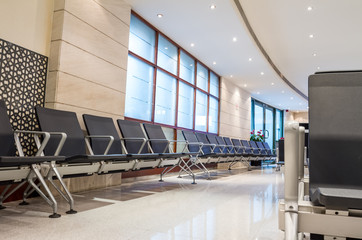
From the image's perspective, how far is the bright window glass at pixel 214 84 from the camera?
912 cm

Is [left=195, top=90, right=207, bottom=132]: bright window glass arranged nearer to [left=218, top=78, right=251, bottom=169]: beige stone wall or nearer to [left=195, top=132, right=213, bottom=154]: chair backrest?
[left=218, top=78, right=251, bottom=169]: beige stone wall

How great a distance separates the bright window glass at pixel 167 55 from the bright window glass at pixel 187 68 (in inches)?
13.9

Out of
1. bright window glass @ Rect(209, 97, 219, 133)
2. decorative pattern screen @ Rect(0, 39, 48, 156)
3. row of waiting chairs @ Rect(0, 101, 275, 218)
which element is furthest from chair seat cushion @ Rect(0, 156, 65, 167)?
bright window glass @ Rect(209, 97, 219, 133)

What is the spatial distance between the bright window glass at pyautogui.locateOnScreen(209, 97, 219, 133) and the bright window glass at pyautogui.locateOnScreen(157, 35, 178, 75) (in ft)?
7.73

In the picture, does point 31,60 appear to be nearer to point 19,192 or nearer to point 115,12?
point 19,192

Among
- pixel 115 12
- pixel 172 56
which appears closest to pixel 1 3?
pixel 115 12

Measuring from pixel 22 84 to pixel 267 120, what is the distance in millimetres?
13584

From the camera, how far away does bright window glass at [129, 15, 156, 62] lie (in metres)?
5.52

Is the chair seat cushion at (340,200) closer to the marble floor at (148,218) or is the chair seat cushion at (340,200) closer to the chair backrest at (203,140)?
the marble floor at (148,218)

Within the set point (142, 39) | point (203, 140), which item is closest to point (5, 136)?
point (142, 39)

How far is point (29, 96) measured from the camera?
10.8ft

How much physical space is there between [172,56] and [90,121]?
3808 mm

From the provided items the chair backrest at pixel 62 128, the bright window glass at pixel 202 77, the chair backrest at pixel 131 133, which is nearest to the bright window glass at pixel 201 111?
the bright window glass at pixel 202 77

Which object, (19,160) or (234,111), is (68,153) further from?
(234,111)
